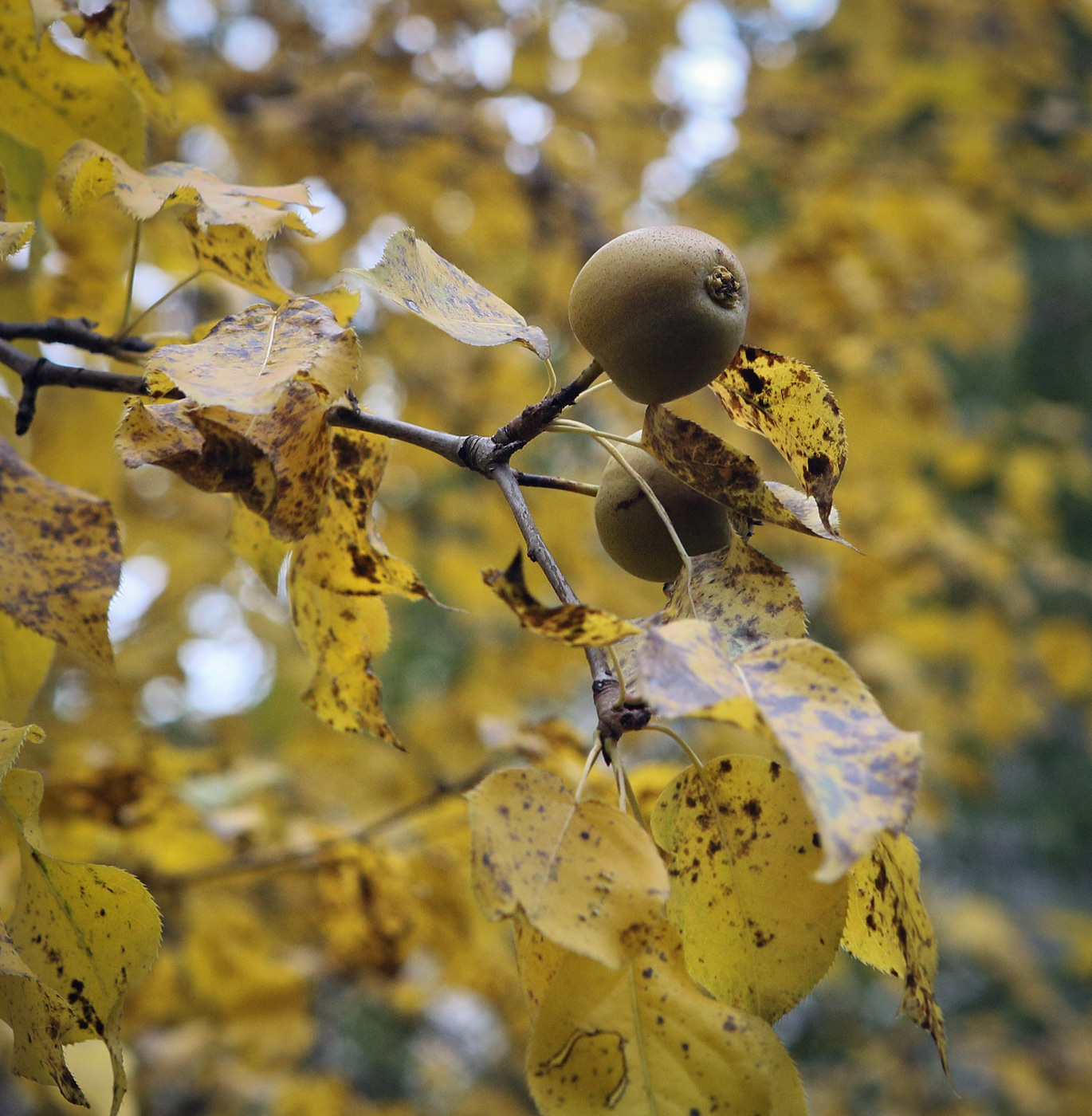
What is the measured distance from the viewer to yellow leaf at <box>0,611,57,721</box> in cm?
70

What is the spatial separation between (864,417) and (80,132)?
7.29ft

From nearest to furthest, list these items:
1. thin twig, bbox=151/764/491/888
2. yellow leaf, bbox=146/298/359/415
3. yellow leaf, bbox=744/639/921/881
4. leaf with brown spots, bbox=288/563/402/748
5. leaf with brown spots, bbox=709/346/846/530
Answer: yellow leaf, bbox=744/639/921/881
yellow leaf, bbox=146/298/359/415
leaf with brown spots, bbox=709/346/846/530
leaf with brown spots, bbox=288/563/402/748
thin twig, bbox=151/764/491/888

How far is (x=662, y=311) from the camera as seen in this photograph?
594 millimetres

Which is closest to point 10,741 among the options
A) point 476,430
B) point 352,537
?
point 352,537

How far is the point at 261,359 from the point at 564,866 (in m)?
0.33

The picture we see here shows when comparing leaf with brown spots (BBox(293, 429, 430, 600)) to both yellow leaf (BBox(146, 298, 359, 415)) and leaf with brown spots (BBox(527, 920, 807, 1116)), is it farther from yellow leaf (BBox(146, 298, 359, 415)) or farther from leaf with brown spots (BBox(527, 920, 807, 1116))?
leaf with brown spots (BBox(527, 920, 807, 1116))

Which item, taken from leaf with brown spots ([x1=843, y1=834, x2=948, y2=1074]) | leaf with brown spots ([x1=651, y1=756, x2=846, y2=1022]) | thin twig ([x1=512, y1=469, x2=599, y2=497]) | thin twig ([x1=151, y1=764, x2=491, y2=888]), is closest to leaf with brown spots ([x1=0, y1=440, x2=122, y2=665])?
thin twig ([x1=512, y1=469, x2=599, y2=497])

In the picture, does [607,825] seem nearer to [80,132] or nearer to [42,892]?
[42,892]

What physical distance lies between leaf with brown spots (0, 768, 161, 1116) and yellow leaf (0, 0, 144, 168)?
560 millimetres

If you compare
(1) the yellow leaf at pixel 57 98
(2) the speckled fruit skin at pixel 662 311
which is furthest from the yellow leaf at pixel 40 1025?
(1) the yellow leaf at pixel 57 98

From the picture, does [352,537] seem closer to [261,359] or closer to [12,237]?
[261,359]

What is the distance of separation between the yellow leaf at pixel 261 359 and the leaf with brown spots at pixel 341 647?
0.20 meters

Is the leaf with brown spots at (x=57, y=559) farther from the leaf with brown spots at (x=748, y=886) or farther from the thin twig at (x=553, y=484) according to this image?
the leaf with brown spots at (x=748, y=886)

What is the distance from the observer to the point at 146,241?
188 cm
